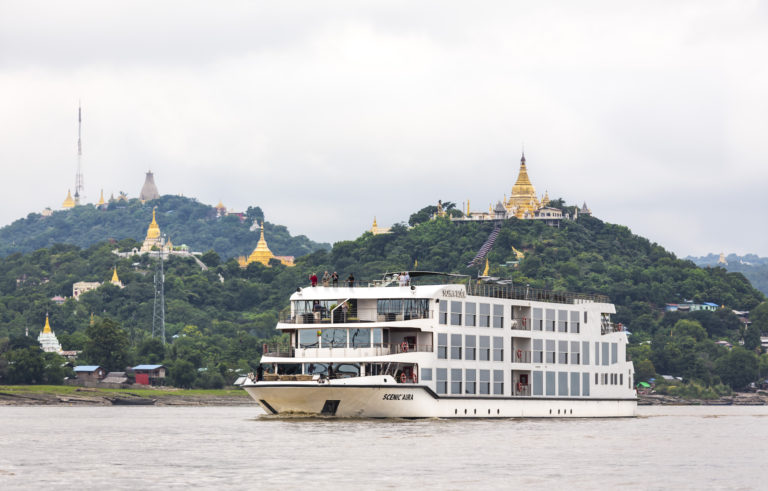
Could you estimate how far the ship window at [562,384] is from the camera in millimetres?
71188

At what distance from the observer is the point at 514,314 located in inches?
2753

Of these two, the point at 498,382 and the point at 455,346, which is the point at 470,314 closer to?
the point at 455,346

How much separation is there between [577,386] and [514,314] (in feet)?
19.9

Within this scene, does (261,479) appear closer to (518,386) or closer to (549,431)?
(549,431)

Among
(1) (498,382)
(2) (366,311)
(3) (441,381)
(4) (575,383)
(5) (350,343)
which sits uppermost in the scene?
(2) (366,311)

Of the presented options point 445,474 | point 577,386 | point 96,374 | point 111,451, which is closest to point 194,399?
point 96,374

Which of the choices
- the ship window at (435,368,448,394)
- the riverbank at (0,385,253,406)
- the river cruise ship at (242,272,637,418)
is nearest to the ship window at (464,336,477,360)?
the river cruise ship at (242,272,637,418)

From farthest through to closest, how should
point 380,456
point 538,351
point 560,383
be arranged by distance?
point 560,383 < point 538,351 < point 380,456

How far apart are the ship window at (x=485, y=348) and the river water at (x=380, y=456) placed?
3.39 metres

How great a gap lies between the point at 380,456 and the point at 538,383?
1010 inches

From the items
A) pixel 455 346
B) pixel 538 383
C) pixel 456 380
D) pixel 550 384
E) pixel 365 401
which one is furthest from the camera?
pixel 550 384

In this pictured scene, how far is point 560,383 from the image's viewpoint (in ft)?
234

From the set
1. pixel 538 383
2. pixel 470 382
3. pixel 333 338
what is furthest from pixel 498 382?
pixel 333 338

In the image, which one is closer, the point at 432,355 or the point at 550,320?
the point at 432,355
